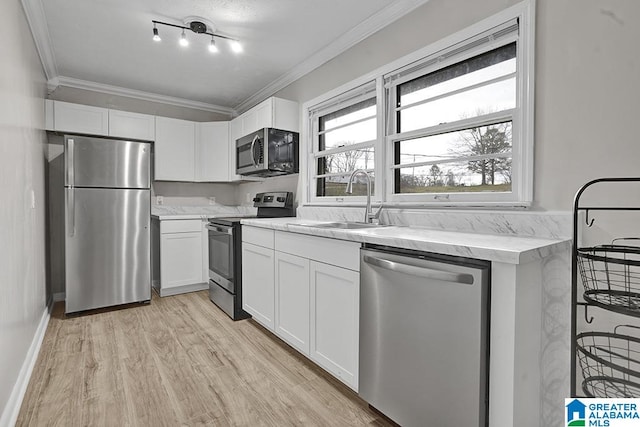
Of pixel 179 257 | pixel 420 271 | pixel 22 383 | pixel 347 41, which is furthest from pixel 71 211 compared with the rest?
pixel 420 271

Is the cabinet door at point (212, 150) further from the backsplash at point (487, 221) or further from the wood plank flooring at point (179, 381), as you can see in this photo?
the backsplash at point (487, 221)

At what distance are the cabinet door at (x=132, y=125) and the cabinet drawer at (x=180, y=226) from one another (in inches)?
40.6

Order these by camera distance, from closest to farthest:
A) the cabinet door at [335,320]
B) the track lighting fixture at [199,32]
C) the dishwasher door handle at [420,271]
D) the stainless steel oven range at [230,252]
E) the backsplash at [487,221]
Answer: the dishwasher door handle at [420,271] → the backsplash at [487,221] → the cabinet door at [335,320] → the track lighting fixture at [199,32] → the stainless steel oven range at [230,252]

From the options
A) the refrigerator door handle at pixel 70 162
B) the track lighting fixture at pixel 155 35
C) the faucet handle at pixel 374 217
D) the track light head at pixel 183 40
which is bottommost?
the faucet handle at pixel 374 217

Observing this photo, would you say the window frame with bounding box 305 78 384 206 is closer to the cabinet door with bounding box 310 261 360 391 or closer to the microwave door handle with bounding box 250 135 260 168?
the microwave door handle with bounding box 250 135 260 168

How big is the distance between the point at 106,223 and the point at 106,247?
9.2 inches

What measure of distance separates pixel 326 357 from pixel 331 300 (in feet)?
1.14

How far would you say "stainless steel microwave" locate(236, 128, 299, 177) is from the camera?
335 centimetres

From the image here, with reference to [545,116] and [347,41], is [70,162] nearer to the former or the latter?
[347,41]

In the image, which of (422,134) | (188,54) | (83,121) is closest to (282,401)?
(422,134)

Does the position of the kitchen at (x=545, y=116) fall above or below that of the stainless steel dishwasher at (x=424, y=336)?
above

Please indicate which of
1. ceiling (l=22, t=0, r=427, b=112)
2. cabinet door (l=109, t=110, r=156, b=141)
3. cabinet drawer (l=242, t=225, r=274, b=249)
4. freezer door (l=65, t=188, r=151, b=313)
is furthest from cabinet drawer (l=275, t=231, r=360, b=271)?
cabinet door (l=109, t=110, r=156, b=141)

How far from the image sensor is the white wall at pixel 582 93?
1368 millimetres

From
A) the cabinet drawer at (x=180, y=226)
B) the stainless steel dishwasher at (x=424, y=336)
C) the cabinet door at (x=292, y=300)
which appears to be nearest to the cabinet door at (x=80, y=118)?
the cabinet drawer at (x=180, y=226)
